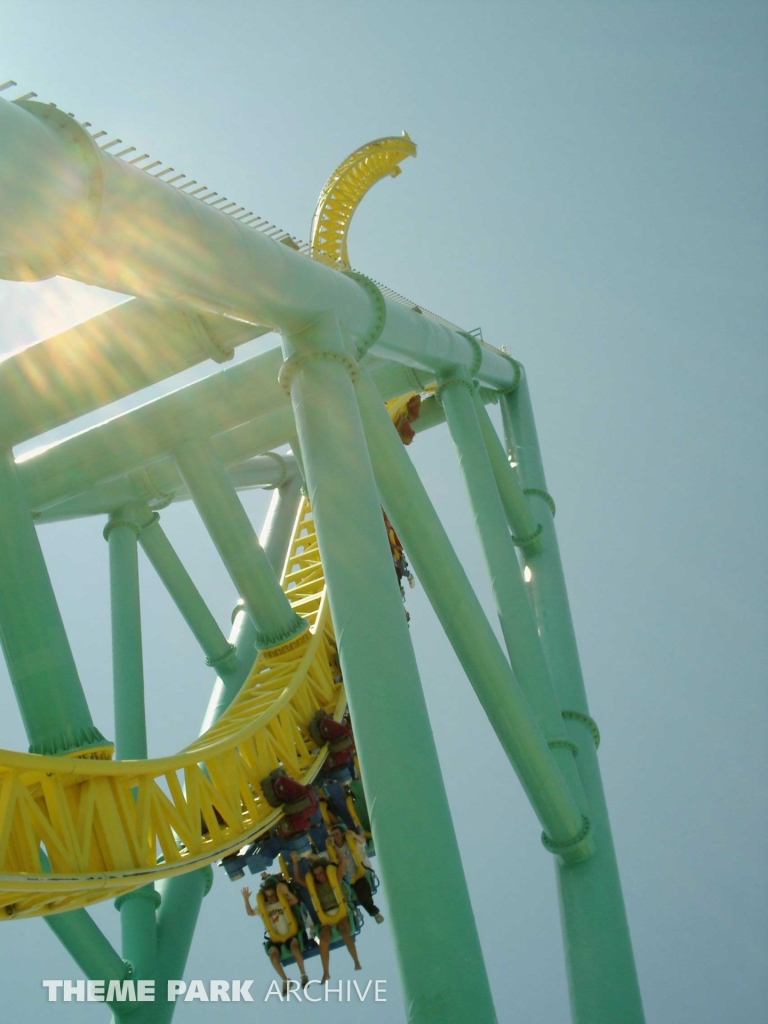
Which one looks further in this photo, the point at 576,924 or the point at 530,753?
the point at 576,924

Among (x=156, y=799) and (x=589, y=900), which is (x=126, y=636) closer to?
(x=156, y=799)

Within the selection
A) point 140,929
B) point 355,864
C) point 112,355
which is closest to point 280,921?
point 355,864

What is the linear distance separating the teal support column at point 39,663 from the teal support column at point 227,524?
134 inches

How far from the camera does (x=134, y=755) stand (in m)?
11.6

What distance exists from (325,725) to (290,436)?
465 cm

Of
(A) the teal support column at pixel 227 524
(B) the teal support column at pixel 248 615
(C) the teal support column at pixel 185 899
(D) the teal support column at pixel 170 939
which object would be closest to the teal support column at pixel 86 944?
(D) the teal support column at pixel 170 939

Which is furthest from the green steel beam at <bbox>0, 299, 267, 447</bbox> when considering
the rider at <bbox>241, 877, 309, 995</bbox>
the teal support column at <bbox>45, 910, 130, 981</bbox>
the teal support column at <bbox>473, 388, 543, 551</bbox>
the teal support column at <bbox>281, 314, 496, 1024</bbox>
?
the rider at <bbox>241, 877, 309, 995</bbox>

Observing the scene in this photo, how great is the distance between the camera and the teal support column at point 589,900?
9461 millimetres

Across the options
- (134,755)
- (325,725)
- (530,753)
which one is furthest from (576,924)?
(134,755)

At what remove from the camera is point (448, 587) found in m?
8.41

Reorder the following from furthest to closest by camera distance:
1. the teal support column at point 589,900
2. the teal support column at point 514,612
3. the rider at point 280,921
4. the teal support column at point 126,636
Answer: the teal support column at point 126,636
the rider at point 280,921
the teal support column at point 514,612
the teal support column at point 589,900

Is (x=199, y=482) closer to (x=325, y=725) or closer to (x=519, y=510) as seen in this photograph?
(x=325, y=725)

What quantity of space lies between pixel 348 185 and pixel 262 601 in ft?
21.1

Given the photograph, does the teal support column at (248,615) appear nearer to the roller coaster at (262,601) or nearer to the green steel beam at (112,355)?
the roller coaster at (262,601)
